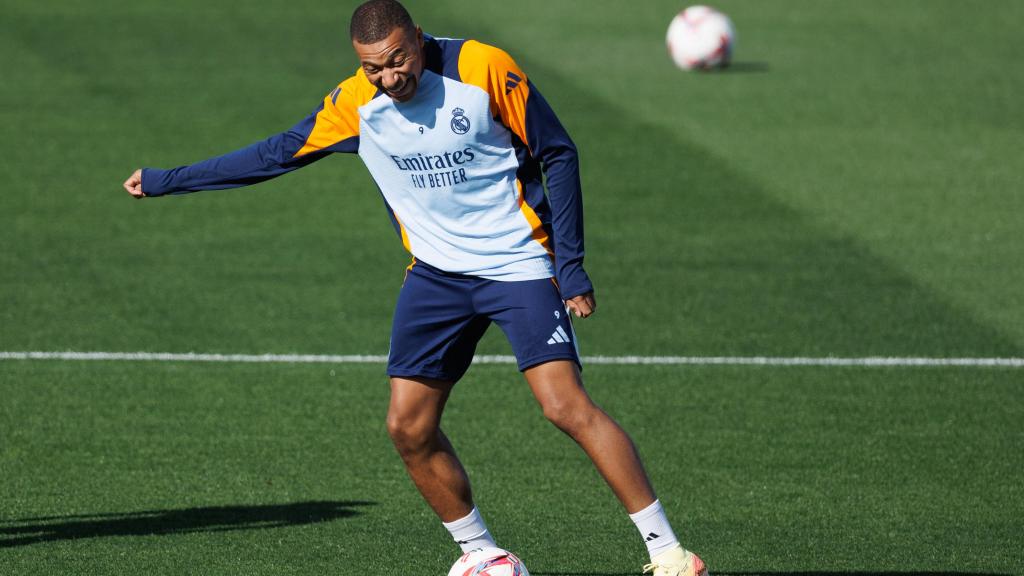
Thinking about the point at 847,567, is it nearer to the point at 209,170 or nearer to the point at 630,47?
the point at 209,170

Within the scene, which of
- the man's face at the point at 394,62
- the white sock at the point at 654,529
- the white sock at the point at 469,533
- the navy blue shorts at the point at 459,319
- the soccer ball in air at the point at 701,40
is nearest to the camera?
the man's face at the point at 394,62

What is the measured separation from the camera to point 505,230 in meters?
5.86

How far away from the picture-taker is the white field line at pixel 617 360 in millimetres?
9461

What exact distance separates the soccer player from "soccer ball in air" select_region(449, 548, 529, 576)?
0.59ft

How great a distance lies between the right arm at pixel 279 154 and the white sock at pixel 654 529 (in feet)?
5.64

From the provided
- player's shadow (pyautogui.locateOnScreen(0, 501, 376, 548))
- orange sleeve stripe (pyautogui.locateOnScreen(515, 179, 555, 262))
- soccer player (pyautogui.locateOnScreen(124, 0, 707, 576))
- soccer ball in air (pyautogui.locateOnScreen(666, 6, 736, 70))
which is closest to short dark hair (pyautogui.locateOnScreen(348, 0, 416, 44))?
soccer player (pyautogui.locateOnScreen(124, 0, 707, 576))

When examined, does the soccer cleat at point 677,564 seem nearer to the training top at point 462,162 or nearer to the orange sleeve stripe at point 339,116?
the training top at point 462,162

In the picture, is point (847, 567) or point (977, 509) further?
point (977, 509)

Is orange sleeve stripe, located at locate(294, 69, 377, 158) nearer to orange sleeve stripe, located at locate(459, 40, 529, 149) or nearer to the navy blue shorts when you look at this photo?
orange sleeve stripe, located at locate(459, 40, 529, 149)

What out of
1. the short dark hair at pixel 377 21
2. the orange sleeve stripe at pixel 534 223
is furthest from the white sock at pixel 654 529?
the short dark hair at pixel 377 21

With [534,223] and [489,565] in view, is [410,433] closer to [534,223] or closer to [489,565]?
[489,565]

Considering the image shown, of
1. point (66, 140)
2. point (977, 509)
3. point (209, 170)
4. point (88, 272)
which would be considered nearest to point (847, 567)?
point (977, 509)

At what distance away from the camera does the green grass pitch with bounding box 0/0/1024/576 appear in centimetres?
695

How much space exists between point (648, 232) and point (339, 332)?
10.4ft
